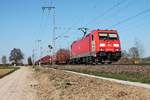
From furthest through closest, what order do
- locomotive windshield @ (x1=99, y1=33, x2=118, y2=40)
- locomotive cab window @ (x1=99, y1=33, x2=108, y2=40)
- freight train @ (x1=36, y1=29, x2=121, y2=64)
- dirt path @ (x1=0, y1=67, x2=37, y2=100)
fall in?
locomotive windshield @ (x1=99, y1=33, x2=118, y2=40) < locomotive cab window @ (x1=99, y1=33, x2=108, y2=40) < freight train @ (x1=36, y1=29, x2=121, y2=64) < dirt path @ (x1=0, y1=67, x2=37, y2=100)

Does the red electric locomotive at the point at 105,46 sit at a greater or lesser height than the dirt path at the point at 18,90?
greater

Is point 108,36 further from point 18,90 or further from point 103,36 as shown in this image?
point 18,90

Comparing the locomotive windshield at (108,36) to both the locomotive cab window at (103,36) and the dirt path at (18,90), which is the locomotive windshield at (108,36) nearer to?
the locomotive cab window at (103,36)

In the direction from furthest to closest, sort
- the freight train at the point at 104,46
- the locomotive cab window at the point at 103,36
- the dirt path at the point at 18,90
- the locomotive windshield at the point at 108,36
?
the locomotive windshield at the point at 108,36
the locomotive cab window at the point at 103,36
the freight train at the point at 104,46
the dirt path at the point at 18,90

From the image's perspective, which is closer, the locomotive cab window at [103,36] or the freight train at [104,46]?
the freight train at [104,46]

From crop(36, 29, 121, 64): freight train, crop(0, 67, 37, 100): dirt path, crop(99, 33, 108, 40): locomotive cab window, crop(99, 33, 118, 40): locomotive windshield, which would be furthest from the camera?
crop(99, 33, 118, 40): locomotive windshield

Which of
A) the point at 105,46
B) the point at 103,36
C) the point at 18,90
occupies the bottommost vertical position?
the point at 18,90

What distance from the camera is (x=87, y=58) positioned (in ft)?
179

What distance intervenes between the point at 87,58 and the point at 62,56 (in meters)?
43.3

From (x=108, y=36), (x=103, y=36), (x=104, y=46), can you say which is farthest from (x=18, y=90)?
(x=108, y=36)

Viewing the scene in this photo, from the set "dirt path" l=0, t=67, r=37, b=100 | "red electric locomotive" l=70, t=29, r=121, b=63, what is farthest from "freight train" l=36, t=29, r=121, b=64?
"dirt path" l=0, t=67, r=37, b=100

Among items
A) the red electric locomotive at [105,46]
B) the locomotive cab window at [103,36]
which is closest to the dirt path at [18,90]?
the red electric locomotive at [105,46]

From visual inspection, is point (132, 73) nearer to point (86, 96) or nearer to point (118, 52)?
point (86, 96)

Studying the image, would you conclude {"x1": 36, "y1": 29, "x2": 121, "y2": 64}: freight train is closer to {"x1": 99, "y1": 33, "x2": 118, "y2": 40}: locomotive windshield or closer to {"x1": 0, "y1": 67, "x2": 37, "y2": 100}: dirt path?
{"x1": 99, "y1": 33, "x2": 118, "y2": 40}: locomotive windshield
